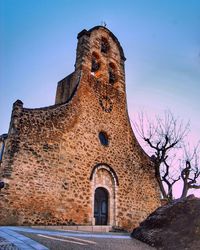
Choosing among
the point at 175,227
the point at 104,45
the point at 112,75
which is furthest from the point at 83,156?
the point at 104,45

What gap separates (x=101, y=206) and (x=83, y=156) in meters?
2.54

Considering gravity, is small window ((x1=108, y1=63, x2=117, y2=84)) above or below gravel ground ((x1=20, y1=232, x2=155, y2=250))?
above

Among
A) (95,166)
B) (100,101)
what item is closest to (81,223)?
(95,166)

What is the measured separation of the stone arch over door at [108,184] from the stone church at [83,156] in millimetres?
43

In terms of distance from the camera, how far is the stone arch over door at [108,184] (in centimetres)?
1155

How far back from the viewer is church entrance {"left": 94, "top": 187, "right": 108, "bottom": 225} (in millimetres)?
11367

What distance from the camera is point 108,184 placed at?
1220 centimetres

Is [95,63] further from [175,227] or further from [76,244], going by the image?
[76,244]

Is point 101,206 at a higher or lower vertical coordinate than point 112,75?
lower

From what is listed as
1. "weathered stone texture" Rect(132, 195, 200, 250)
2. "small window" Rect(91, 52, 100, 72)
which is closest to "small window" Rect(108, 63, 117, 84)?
"small window" Rect(91, 52, 100, 72)

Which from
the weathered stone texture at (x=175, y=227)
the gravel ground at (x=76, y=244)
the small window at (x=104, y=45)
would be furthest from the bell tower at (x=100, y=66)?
the gravel ground at (x=76, y=244)

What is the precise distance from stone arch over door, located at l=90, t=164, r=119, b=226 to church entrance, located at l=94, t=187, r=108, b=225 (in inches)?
5.5

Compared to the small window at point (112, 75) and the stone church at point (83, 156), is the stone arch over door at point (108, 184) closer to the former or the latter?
the stone church at point (83, 156)

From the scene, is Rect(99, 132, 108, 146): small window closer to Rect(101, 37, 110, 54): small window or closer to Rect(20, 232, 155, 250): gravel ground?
Rect(101, 37, 110, 54): small window
